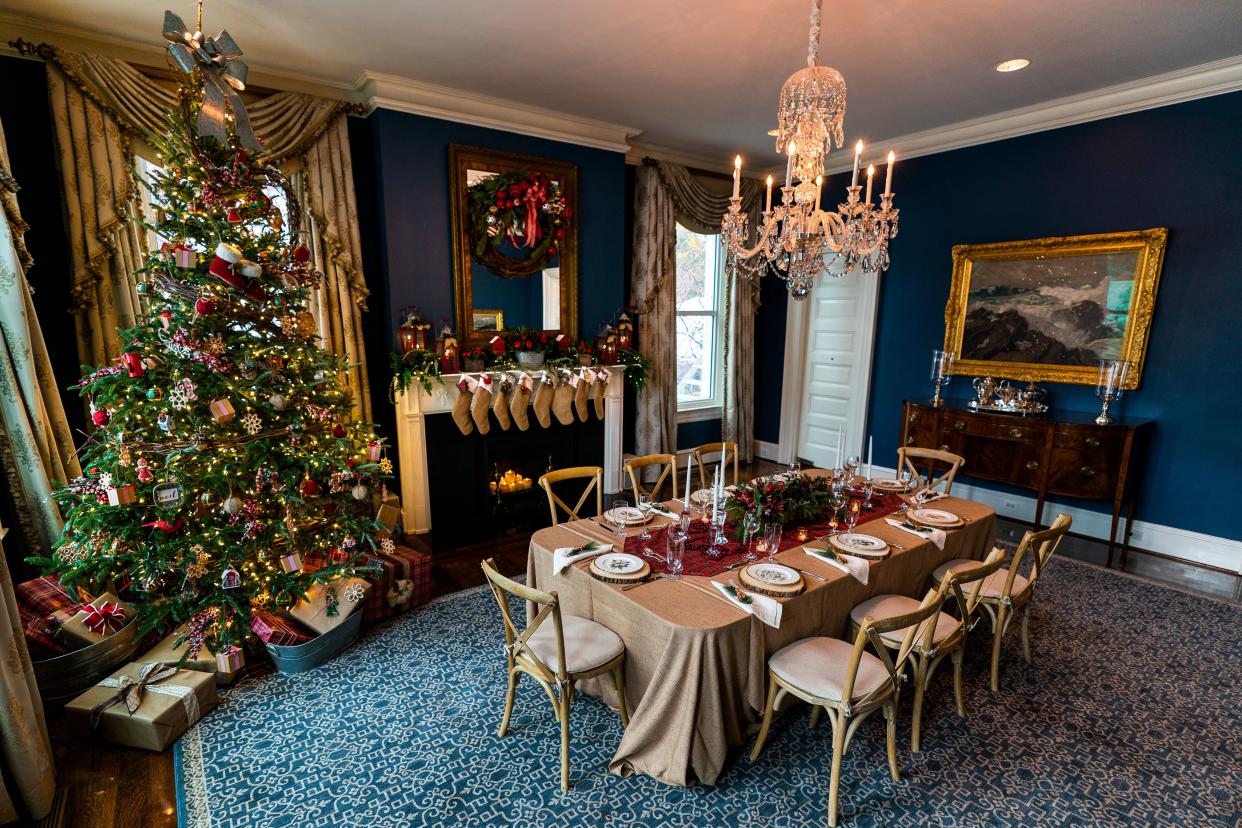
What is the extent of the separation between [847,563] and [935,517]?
0.81m

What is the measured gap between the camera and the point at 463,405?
4016 millimetres

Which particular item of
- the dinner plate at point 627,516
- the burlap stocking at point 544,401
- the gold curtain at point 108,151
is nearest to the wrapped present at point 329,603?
the gold curtain at point 108,151

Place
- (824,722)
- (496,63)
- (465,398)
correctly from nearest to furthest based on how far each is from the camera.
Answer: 1. (824,722)
2. (496,63)
3. (465,398)

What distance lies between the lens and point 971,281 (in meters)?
4.56

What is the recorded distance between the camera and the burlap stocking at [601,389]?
457 centimetres

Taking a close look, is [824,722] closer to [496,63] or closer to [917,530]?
[917,530]

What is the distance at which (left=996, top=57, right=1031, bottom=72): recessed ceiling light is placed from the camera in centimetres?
322

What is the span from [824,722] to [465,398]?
2885 mm

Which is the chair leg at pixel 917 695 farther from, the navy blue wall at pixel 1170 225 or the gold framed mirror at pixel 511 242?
the gold framed mirror at pixel 511 242

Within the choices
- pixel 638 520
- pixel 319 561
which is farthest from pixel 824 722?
pixel 319 561

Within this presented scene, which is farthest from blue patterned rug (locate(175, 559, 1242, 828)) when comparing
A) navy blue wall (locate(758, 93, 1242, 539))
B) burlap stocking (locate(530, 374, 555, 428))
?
burlap stocking (locate(530, 374, 555, 428))

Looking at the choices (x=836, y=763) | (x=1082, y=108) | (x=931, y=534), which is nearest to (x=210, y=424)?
(x=836, y=763)

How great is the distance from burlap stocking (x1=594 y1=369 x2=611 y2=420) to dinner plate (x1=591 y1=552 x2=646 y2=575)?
95.7 inches

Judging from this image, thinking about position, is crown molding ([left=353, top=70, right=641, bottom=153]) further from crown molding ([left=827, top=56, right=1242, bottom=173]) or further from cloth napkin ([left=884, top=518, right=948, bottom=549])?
cloth napkin ([left=884, top=518, right=948, bottom=549])
